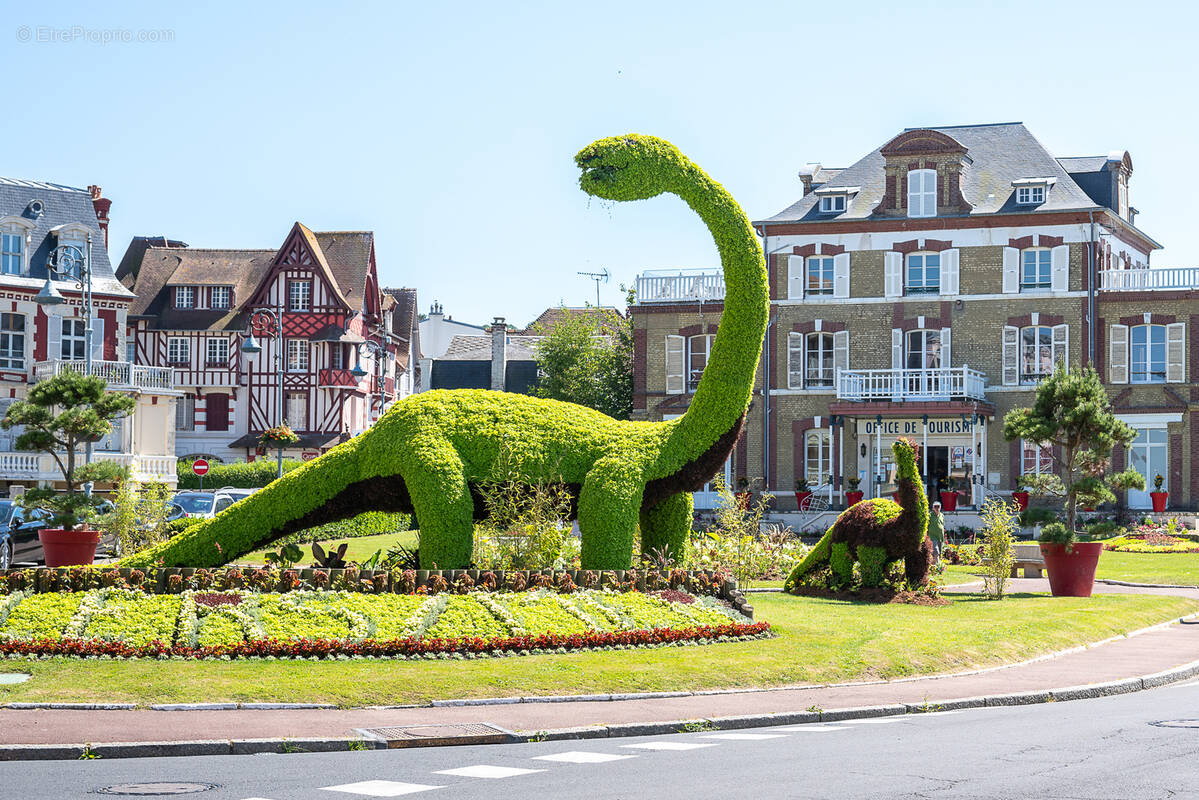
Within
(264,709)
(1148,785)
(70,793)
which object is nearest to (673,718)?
(264,709)

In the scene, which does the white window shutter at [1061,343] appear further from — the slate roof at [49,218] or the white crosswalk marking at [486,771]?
the white crosswalk marking at [486,771]

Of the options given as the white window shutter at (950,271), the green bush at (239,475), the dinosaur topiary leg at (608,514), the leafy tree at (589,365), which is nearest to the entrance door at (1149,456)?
the white window shutter at (950,271)

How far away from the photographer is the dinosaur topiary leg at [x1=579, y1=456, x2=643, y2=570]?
1752cm

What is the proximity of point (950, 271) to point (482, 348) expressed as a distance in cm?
4199

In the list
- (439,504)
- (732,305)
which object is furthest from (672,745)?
(732,305)

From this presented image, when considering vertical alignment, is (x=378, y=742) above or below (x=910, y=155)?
below

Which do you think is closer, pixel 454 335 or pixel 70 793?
pixel 70 793

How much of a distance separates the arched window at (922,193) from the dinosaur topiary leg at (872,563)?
27.5 metres

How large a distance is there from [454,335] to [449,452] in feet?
242

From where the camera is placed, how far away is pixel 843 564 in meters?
22.8

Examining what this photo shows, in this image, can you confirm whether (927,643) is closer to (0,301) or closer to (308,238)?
(0,301)

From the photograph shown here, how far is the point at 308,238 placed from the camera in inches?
2456

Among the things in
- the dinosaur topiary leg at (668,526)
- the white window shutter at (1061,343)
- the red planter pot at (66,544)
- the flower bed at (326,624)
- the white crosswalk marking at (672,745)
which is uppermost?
the white window shutter at (1061,343)

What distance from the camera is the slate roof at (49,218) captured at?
168ft
